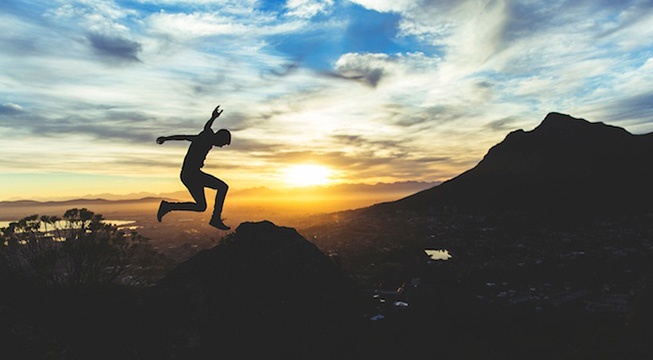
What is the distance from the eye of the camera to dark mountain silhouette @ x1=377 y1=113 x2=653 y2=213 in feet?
231

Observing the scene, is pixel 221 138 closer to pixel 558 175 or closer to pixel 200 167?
pixel 200 167

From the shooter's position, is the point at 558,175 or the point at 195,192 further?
the point at 558,175

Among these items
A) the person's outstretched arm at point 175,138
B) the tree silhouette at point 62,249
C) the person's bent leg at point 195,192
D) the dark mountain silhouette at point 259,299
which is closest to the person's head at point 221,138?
the person's outstretched arm at point 175,138

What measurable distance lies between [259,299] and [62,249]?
19.9ft

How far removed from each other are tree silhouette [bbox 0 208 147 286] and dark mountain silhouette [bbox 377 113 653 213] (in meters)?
70.7

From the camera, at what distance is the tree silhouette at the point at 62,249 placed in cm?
1130

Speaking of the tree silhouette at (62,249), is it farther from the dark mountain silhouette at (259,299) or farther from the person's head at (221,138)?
the person's head at (221,138)

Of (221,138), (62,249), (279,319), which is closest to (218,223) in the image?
(221,138)

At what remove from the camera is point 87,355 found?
9617mm

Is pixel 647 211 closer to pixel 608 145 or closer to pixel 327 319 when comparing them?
pixel 608 145

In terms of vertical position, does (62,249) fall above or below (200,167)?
→ below

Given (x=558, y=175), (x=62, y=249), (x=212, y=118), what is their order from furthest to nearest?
(x=558, y=175) < (x=62, y=249) < (x=212, y=118)

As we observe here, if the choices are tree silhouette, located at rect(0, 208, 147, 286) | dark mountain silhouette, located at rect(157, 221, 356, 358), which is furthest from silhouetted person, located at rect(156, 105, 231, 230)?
tree silhouette, located at rect(0, 208, 147, 286)

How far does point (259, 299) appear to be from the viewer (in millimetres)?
11172
